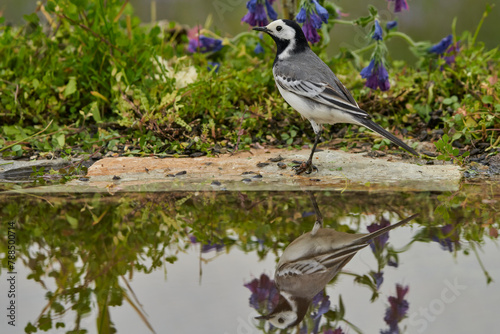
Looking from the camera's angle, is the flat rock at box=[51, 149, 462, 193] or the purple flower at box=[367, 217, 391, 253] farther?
the flat rock at box=[51, 149, 462, 193]

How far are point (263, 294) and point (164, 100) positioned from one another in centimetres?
290

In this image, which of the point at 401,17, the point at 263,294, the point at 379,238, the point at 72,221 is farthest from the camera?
the point at 401,17

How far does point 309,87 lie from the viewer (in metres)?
4.14

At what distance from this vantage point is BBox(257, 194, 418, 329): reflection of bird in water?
6.63 ft

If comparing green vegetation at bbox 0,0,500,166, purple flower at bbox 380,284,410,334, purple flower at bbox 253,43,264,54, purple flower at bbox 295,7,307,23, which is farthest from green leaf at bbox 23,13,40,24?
purple flower at bbox 380,284,410,334

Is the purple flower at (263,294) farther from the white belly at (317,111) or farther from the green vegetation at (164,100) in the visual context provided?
the green vegetation at (164,100)

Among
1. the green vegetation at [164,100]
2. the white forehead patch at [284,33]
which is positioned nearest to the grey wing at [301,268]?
the green vegetation at [164,100]

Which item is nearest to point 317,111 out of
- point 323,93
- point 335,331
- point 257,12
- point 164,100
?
point 323,93

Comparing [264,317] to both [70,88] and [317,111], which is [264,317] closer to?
[317,111]

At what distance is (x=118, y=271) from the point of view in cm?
225

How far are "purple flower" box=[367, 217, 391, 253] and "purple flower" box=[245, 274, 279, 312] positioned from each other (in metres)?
0.54

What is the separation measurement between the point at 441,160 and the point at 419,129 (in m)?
0.72

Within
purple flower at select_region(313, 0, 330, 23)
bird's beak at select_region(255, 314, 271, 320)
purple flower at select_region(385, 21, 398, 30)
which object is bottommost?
bird's beak at select_region(255, 314, 271, 320)

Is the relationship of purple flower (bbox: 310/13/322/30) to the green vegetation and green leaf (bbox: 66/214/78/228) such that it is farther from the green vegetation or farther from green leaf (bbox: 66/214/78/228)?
green leaf (bbox: 66/214/78/228)
